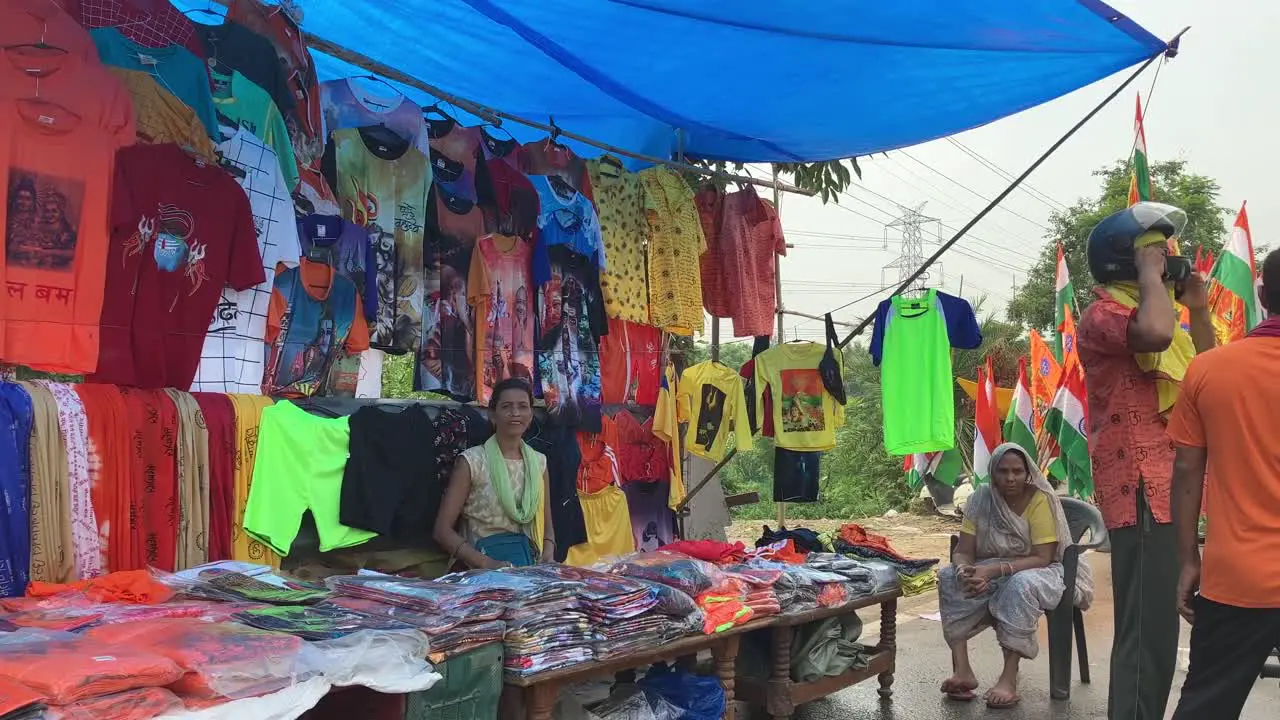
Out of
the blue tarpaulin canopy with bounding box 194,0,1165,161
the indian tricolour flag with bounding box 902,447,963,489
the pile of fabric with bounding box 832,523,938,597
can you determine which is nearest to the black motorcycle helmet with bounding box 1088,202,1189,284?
the blue tarpaulin canopy with bounding box 194,0,1165,161

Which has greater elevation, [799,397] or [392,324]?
[392,324]

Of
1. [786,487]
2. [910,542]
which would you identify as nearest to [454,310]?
[786,487]

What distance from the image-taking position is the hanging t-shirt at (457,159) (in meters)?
5.11

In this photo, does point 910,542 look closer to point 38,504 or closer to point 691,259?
point 691,259

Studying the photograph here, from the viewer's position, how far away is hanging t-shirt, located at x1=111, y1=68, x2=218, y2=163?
379 centimetres

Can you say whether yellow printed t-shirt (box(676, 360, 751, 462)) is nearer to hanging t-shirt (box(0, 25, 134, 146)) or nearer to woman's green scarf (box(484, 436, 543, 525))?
woman's green scarf (box(484, 436, 543, 525))

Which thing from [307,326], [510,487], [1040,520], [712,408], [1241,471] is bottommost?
[1040,520]

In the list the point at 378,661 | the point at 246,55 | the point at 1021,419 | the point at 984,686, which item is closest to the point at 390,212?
the point at 246,55

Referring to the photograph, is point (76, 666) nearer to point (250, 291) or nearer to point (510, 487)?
point (250, 291)

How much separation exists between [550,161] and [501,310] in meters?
0.98

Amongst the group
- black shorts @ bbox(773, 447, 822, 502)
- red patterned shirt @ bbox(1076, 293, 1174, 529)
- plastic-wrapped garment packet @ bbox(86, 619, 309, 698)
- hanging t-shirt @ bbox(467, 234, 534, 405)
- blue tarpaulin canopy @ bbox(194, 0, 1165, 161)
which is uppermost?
blue tarpaulin canopy @ bbox(194, 0, 1165, 161)

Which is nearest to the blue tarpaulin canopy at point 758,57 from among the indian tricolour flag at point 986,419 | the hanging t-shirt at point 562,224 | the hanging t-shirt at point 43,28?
the hanging t-shirt at point 562,224

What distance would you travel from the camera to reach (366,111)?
4738 mm

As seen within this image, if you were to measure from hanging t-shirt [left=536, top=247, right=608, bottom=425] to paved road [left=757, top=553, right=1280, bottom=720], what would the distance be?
214cm
